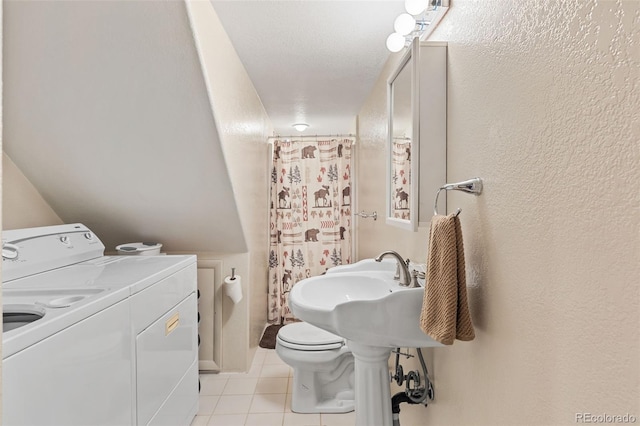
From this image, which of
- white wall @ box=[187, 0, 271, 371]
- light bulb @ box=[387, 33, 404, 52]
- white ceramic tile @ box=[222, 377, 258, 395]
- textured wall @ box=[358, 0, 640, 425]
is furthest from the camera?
white ceramic tile @ box=[222, 377, 258, 395]

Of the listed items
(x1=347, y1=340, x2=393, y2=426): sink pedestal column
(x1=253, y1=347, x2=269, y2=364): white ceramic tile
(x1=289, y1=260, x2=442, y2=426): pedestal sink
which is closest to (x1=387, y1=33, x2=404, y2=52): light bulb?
(x1=289, y1=260, x2=442, y2=426): pedestal sink

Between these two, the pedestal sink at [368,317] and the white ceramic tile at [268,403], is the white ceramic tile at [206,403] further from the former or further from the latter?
the pedestal sink at [368,317]

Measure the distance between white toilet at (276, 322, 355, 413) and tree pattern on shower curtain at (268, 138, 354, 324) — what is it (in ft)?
4.63

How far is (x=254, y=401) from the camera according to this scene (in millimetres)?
2176

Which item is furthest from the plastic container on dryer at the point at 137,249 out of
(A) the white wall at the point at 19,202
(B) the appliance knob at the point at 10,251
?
A: (B) the appliance knob at the point at 10,251

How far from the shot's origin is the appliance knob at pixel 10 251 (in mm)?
1479

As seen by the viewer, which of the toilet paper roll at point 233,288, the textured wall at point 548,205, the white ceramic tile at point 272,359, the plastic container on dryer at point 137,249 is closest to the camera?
the textured wall at point 548,205

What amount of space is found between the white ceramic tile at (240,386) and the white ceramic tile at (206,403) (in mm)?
86

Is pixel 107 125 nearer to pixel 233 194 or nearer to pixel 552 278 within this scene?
pixel 233 194

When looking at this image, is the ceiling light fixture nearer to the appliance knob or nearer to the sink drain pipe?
the sink drain pipe

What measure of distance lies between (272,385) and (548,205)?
2.18 m

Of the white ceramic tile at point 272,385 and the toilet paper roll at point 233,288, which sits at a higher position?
the toilet paper roll at point 233,288

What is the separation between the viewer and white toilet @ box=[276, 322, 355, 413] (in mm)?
2025

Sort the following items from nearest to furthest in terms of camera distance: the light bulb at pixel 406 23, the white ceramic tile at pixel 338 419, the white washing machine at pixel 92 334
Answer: the white washing machine at pixel 92 334, the light bulb at pixel 406 23, the white ceramic tile at pixel 338 419
